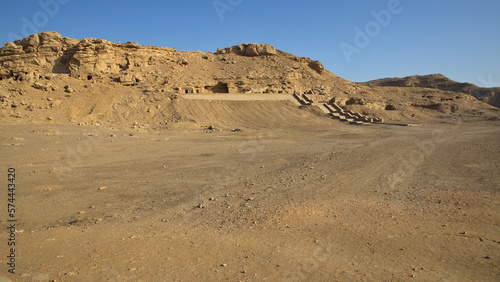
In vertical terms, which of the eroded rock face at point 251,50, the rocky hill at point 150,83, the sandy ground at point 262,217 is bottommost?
the sandy ground at point 262,217

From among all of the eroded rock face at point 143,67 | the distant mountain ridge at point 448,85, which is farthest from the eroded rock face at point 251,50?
the distant mountain ridge at point 448,85

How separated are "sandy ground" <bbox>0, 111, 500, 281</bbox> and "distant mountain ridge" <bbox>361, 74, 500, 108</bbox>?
172 ft

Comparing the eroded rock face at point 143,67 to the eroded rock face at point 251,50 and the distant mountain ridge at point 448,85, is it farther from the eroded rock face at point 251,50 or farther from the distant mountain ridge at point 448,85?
the distant mountain ridge at point 448,85

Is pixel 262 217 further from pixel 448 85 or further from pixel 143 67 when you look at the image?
pixel 448 85

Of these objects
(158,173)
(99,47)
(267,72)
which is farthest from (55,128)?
(267,72)

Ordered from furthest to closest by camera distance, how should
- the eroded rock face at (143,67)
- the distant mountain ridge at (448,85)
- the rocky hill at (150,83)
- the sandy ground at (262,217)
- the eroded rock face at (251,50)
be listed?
the distant mountain ridge at (448,85)
the eroded rock face at (251,50)
the eroded rock face at (143,67)
the rocky hill at (150,83)
the sandy ground at (262,217)

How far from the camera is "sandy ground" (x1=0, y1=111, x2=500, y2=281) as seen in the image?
12.6 feet

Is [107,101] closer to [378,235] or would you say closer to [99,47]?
[99,47]

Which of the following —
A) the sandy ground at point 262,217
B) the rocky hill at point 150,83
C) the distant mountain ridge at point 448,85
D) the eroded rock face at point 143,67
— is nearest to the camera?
the sandy ground at point 262,217

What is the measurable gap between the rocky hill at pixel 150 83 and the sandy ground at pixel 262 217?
1229cm

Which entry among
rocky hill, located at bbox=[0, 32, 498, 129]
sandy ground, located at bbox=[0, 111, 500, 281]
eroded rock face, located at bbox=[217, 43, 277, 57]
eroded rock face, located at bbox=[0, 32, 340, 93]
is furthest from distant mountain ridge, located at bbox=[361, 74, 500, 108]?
sandy ground, located at bbox=[0, 111, 500, 281]

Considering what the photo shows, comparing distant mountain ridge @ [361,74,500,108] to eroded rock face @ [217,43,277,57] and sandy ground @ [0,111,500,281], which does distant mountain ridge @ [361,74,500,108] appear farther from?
sandy ground @ [0,111,500,281]

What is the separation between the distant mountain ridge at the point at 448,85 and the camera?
53.8 meters

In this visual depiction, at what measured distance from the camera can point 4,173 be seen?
9305 millimetres
